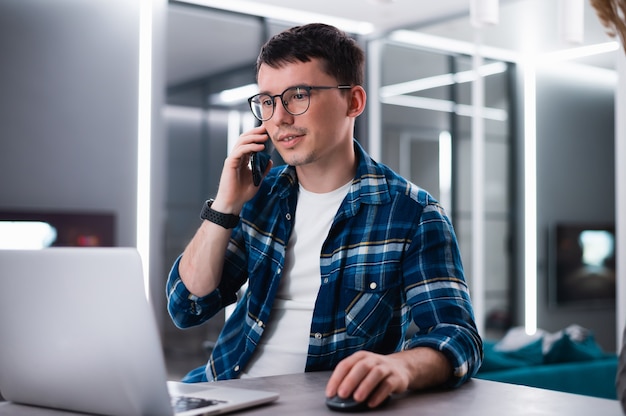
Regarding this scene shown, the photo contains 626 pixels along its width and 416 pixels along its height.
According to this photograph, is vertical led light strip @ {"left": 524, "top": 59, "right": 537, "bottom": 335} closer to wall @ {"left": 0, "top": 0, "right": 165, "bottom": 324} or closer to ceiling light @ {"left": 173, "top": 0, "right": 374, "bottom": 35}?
ceiling light @ {"left": 173, "top": 0, "right": 374, "bottom": 35}

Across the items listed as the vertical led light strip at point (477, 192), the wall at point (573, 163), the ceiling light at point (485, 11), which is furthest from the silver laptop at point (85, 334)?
the wall at point (573, 163)

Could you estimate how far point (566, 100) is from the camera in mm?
7426

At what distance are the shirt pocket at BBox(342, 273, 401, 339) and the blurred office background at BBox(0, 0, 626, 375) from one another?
10.7 feet

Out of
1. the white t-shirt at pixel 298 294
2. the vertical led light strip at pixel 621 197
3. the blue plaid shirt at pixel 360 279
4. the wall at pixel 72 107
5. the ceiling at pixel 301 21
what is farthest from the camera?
the ceiling at pixel 301 21

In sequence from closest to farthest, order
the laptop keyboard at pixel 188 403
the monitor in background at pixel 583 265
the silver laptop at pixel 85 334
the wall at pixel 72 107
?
the silver laptop at pixel 85 334, the laptop keyboard at pixel 188 403, the wall at pixel 72 107, the monitor in background at pixel 583 265

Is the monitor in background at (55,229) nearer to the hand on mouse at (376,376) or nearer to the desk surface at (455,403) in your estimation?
the desk surface at (455,403)

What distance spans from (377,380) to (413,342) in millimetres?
316

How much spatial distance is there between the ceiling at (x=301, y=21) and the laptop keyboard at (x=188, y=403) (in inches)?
190

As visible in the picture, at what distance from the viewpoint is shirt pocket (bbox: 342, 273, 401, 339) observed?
168 cm

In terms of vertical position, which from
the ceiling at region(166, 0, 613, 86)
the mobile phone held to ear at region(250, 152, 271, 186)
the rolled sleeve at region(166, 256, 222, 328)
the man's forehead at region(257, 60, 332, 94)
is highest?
the ceiling at region(166, 0, 613, 86)

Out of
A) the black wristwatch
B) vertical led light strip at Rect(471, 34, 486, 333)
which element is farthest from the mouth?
vertical led light strip at Rect(471, 34, 486, 333)

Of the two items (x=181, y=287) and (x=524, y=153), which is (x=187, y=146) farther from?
(x=181, y=287)

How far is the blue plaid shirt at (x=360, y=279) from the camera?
5.26ft

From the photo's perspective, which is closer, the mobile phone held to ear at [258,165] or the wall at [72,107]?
the mobile phone held to ear at [258,165]
